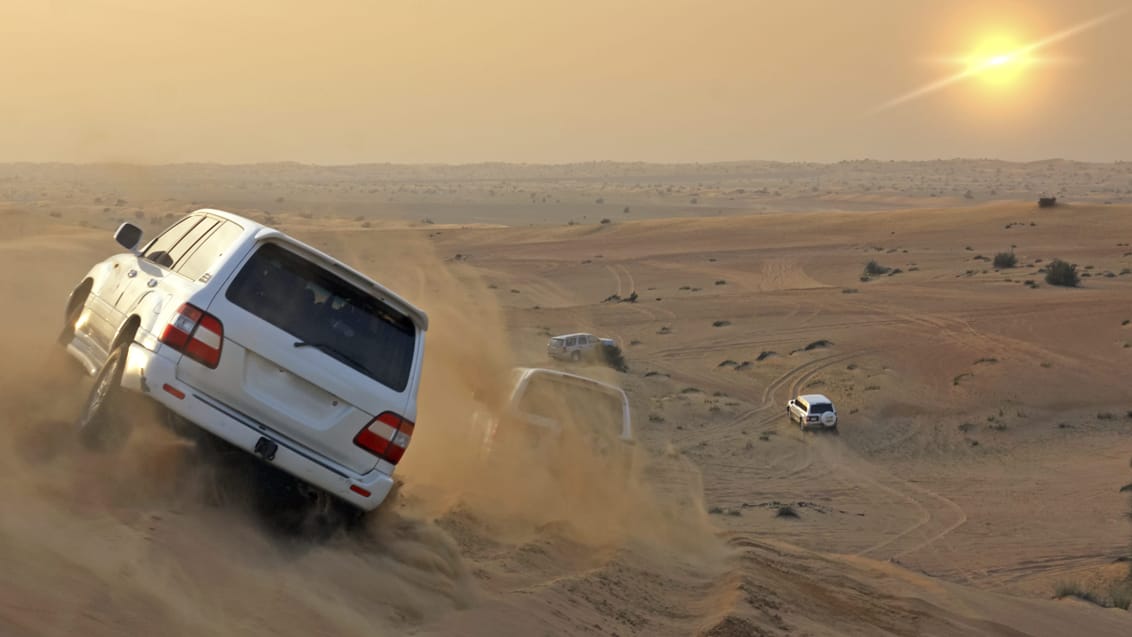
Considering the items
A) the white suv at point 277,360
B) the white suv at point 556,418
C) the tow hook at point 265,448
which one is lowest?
the white suv at point 556,418

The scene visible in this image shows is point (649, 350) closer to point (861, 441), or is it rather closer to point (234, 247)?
point (861, 441)

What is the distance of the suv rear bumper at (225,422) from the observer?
6758 millimetres

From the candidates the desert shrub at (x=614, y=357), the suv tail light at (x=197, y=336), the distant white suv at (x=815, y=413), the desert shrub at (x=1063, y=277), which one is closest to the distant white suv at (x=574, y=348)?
the desert shrub at (x=614, y=357)

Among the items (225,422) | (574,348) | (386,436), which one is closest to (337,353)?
(386,436)

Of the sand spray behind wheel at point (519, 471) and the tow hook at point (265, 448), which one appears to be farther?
the sand spray behind wheel at point (519, 471)

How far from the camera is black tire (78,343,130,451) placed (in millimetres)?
7121

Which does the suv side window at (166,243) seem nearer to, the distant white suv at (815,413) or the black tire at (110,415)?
the black tire at (110,415)

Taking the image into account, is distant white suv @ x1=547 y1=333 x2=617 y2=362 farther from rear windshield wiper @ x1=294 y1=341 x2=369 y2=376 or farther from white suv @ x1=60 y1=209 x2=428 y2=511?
rear windshield wiper @ x1=294 y1=341 x2=369 y2=376

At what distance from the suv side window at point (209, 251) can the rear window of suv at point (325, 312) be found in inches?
12.8

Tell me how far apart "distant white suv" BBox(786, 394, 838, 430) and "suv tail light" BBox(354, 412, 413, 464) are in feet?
67.9

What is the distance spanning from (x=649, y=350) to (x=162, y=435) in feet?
96.9

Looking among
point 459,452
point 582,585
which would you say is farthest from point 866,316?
point 582,585

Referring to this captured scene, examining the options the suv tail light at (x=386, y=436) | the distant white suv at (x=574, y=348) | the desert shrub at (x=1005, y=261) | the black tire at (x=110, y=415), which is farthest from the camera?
the desert shrub at (x=1005, y=261)

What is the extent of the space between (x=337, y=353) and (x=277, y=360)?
38 centimetres
